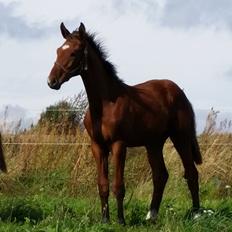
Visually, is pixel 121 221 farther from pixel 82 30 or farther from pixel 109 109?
pixel 82 30

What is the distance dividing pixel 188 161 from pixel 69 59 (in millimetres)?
2444

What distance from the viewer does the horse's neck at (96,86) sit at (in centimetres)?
798

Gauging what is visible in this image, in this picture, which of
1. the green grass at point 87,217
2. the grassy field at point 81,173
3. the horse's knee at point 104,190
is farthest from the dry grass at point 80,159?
the horse's knee at point 104,190

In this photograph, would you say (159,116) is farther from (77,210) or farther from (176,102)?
(77,210)

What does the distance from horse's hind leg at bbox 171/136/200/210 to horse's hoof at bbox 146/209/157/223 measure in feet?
2.33

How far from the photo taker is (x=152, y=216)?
8422mm

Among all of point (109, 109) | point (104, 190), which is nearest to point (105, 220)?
point (104, 190)

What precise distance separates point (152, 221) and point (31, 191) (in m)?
3.92

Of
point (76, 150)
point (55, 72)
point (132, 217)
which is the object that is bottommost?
point (132, 217)

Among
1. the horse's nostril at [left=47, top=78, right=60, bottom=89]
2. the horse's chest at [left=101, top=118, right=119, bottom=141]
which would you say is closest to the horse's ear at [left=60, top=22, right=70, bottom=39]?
the horse's nostril at [left=47, top=78, right=60, bottom=89]

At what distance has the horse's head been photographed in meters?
7.62

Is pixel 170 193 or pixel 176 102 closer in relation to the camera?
pixel 176 102

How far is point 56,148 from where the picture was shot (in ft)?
41.3

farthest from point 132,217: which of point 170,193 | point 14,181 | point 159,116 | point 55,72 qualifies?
point 14,181
